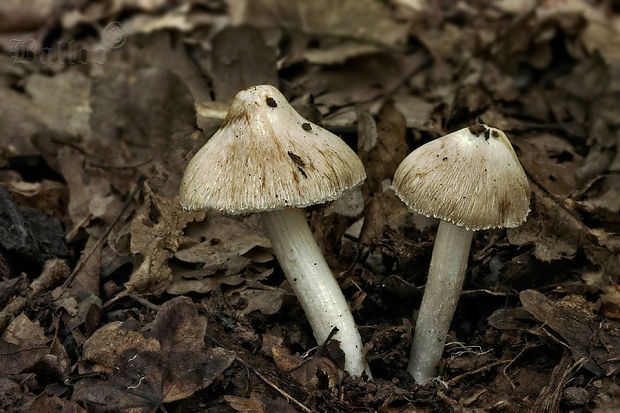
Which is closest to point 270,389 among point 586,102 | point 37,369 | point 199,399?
point 199,399

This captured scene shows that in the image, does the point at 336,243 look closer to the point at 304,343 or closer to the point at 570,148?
the point at 304,343

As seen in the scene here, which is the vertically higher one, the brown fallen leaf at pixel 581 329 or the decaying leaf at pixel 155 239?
the decaying leaf at pixel 155 239

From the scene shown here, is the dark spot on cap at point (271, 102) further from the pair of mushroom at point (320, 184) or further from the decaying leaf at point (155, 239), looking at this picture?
the decaying leaf at point (155, 239)

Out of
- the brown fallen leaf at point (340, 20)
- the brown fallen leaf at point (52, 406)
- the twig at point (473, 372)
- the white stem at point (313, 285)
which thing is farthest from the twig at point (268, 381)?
the brown fallen leaf at point (340, 20)

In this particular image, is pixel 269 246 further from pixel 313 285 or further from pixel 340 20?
pixel 340 20

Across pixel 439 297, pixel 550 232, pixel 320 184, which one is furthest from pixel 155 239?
pixel 550 232

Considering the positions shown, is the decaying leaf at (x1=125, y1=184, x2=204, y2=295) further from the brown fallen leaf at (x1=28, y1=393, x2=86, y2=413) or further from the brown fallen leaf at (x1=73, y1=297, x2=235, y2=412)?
the brown fallen leaf at (x1=28, y1=393, x2=86, y2=413)
